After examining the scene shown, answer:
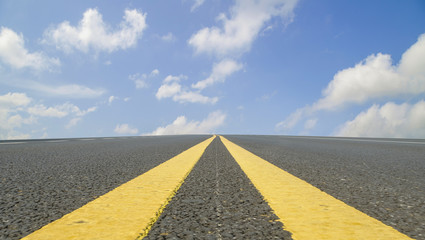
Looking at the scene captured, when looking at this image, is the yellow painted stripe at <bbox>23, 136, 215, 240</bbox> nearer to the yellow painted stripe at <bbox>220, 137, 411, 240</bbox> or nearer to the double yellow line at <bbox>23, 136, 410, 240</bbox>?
the double yellow line at <bbox>23, 136, 410, 240</bbox>

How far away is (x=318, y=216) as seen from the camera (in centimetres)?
116

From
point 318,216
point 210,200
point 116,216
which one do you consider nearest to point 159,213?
point 116,216

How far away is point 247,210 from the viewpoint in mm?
1266

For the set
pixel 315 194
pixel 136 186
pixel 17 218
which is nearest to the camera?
pixel 17 218

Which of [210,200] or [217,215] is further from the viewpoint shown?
[210,200]

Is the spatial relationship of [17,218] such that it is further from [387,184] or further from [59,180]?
[387,184]

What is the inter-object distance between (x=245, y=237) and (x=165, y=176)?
4.25 feet

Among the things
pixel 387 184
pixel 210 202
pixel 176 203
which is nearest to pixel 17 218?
pixel 176 203

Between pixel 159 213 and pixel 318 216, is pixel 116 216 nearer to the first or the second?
pixel 159 213

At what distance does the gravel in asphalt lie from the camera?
971 mm

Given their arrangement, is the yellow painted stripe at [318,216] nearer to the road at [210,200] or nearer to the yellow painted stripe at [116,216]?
the road at [210,200]

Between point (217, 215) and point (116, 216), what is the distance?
41 centimetres

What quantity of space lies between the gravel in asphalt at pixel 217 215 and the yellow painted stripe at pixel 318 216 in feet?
0.18

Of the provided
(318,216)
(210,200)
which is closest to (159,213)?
(210,200)
